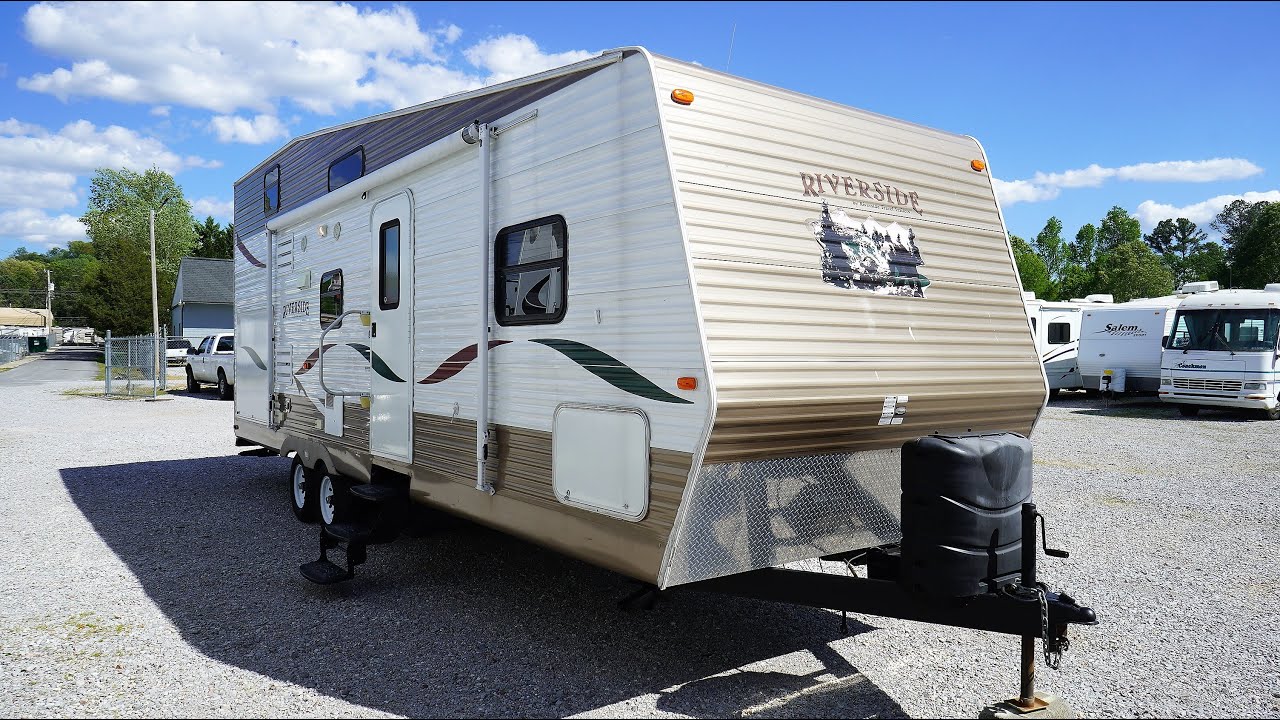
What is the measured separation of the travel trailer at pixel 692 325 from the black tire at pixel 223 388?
16.1 metres

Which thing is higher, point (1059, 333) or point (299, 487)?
point (1059, 333)

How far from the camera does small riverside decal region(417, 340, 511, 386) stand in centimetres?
478

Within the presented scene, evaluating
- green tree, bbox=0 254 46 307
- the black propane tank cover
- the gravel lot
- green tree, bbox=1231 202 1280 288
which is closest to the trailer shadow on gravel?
the gravel lot

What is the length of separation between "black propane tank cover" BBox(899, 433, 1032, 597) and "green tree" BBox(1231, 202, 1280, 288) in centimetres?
4441

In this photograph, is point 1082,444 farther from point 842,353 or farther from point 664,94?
point 664,94

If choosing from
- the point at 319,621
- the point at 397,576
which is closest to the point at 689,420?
the point at 319,621

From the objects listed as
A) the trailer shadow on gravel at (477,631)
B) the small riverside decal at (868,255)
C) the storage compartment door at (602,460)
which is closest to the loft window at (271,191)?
the trailer shadow on gravel at (477,631)

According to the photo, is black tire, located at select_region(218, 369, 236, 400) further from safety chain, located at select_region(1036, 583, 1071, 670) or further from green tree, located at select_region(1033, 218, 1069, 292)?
green tree, located at select_region(1033, 218, 1069, 292)

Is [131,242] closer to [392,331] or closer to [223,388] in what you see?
[223,388]

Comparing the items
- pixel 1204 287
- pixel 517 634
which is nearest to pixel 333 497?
pixel 517 634

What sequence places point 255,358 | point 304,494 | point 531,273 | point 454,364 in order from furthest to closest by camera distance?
point 255,358
point 304,494
point 454,364
point 531,273

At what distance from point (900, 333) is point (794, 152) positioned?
3.26ft

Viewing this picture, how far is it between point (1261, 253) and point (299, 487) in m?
46.5

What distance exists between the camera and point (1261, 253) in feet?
133
